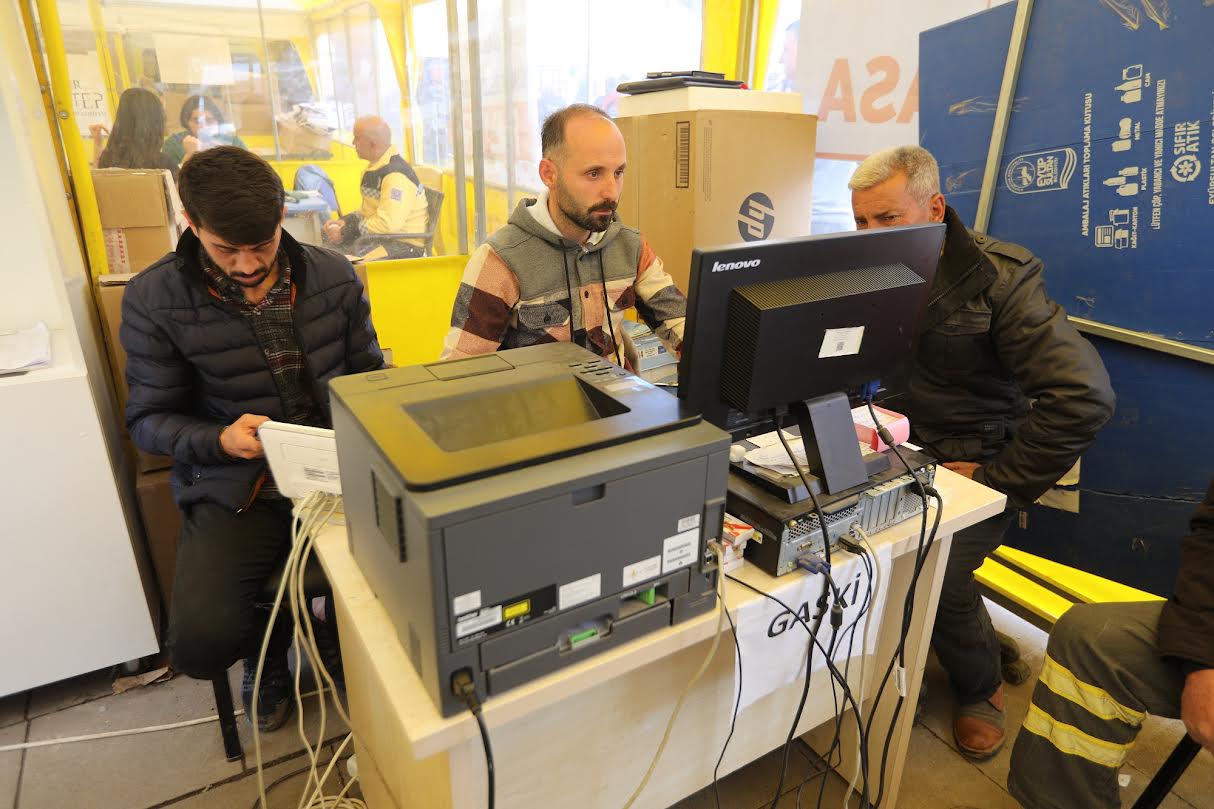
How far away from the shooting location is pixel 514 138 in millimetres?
3180

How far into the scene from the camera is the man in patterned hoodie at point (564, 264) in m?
1.75

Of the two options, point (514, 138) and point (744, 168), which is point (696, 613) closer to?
point (744, 168)

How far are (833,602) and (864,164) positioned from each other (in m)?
1.15

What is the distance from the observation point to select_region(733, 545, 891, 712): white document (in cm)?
98

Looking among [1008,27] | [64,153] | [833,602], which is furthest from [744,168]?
[64,153]

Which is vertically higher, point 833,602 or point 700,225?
point 700,225

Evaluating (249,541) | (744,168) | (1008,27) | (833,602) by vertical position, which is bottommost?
(249,541)

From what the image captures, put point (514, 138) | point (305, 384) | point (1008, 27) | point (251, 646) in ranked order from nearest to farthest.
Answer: point (251, 646) → point (305, 384) → point (1008, 27) → point (514, 138)

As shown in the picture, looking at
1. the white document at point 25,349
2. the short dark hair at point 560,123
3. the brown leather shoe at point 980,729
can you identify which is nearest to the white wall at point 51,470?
the white document at point 25,349

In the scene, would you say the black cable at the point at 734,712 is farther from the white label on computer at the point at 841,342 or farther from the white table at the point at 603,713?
the white label on computer at the point at 841,342

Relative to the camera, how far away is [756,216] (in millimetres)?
2770

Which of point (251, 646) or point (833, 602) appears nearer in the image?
point (833, 602)

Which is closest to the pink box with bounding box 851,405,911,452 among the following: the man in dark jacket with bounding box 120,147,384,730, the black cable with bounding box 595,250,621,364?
the black cable with bounding box 595,250,621,364

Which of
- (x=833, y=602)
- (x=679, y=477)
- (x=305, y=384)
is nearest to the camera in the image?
(x=679, y=477)
